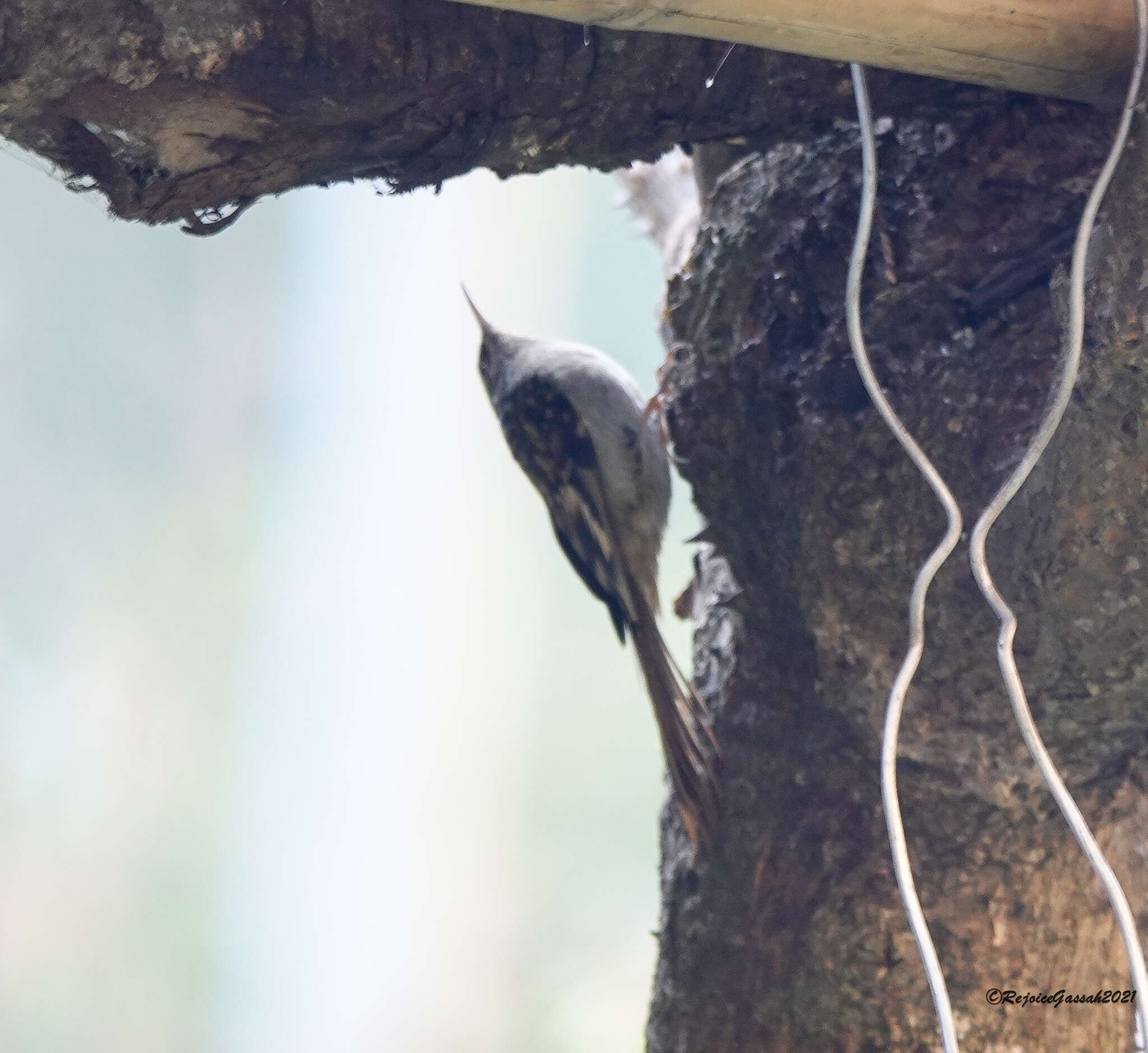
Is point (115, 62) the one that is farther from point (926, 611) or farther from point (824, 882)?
point (824, 882)

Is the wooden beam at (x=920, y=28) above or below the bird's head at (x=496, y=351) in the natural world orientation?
below

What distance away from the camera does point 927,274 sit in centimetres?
93

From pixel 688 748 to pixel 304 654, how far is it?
1217 mm

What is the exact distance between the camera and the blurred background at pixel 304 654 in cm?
184

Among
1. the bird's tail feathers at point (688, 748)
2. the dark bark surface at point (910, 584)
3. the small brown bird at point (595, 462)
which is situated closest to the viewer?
the dark bark surface at point (910, 584)

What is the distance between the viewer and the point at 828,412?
94 cm

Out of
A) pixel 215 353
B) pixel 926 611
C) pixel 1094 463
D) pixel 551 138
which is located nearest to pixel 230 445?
pixel 215 353

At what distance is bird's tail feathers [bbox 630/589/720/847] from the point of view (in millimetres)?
1115

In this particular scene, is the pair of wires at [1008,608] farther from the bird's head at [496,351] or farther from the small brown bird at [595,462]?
the bird's head at [496,351]

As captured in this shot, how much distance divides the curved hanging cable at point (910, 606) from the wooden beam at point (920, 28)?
8 centimetres

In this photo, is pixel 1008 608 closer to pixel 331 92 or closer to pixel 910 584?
pixel 910 584

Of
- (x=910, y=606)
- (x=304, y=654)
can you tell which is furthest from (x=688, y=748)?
(x=304, y=654)

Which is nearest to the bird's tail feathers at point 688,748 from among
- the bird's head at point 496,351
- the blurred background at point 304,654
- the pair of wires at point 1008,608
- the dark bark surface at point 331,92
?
the pair of wires at point 1008,608

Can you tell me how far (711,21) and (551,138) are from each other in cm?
22
